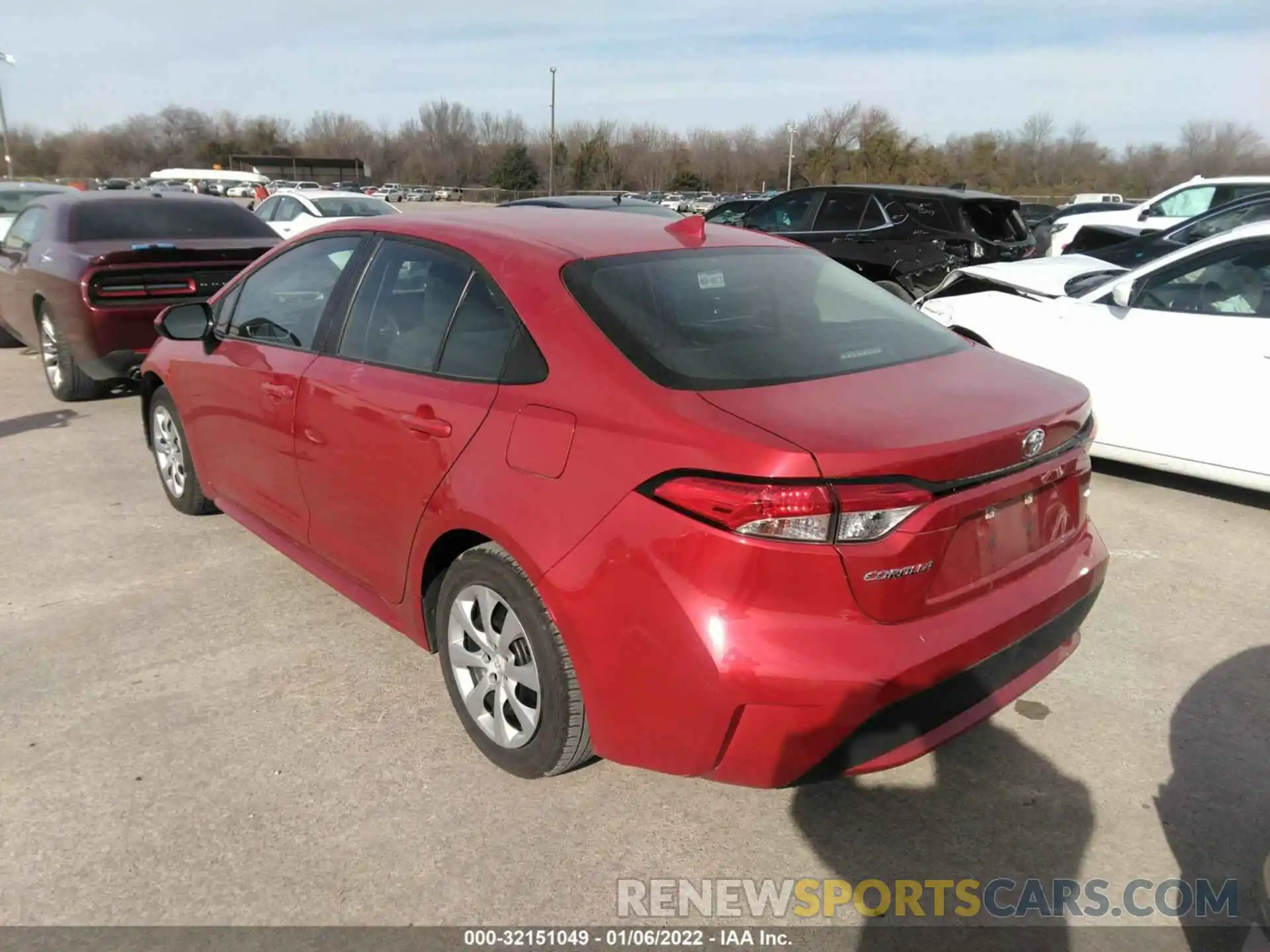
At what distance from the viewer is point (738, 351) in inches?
106

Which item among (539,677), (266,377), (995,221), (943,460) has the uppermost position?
(995,221)

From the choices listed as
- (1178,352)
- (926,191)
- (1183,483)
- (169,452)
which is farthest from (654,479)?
(926,191)

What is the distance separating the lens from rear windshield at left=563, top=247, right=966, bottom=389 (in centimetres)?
260

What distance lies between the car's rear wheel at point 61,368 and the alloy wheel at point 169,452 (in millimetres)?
2730

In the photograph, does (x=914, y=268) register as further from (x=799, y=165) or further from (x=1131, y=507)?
(x=799, y=165)

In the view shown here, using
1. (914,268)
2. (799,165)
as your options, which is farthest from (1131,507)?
(799,165)

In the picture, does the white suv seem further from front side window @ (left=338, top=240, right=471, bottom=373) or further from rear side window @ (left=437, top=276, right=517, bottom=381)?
rear side window @ (left=437, top=276, right=517, bottom=381)

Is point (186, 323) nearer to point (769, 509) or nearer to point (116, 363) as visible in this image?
point (116, 363)

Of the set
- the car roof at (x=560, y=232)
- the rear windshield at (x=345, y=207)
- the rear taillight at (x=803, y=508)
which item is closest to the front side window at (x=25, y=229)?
the car roof at (x=560, y=232)

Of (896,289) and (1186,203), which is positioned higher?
(1186,203)

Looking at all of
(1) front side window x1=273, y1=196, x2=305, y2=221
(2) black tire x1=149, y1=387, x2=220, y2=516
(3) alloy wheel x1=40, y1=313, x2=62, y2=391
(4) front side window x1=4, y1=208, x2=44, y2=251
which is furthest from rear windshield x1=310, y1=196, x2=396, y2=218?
(2) black tire x1=149, y1=387, x2=220, y2=516

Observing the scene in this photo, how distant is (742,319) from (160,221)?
6632 millimetres

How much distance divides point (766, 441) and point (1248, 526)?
424 cm

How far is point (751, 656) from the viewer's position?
2188 mm
